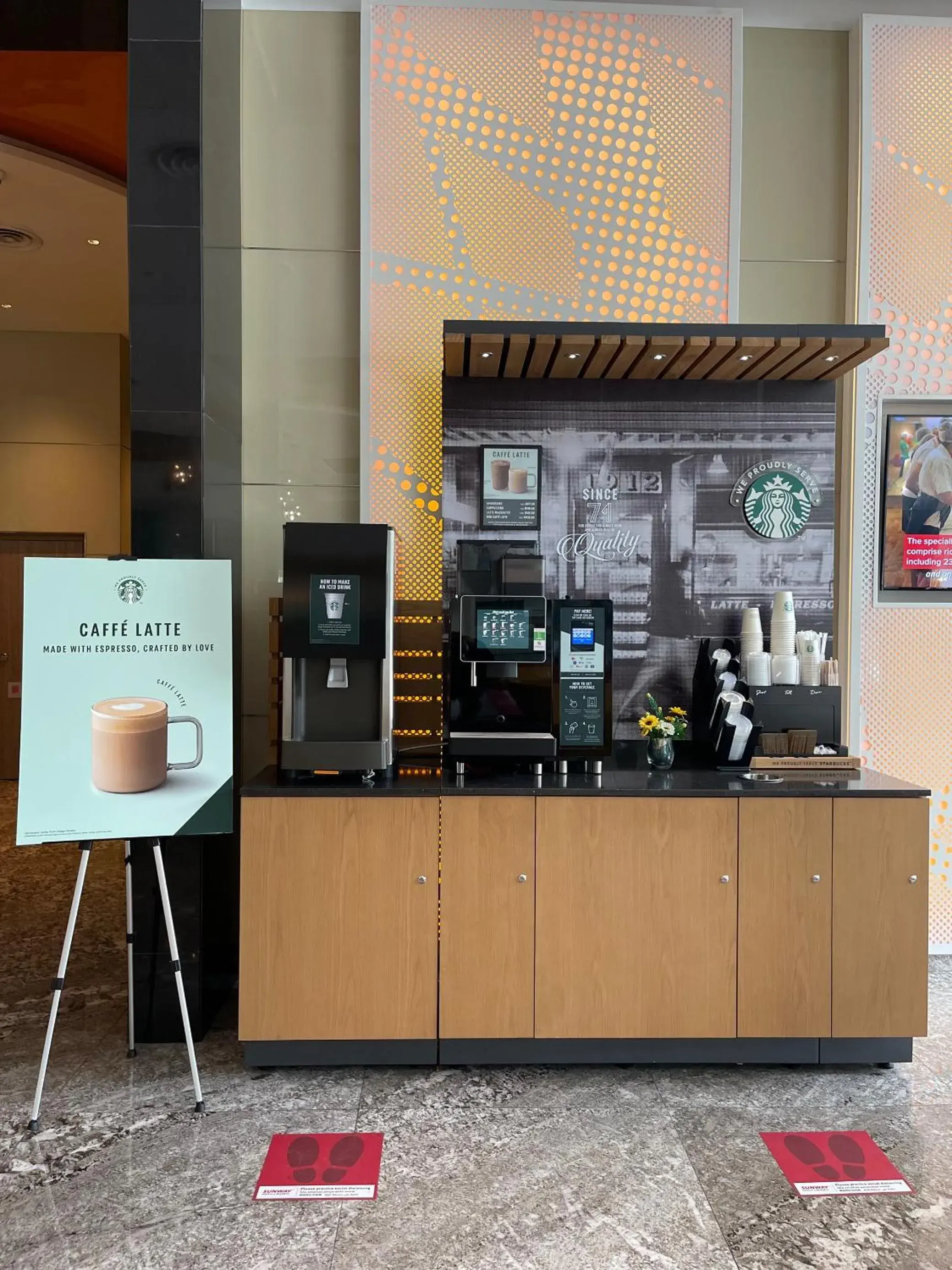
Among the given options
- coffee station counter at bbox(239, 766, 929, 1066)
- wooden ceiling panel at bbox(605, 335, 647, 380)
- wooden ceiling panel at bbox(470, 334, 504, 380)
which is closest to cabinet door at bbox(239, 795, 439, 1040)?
coffee station counter at bbox(239, 766, 929, 1066)

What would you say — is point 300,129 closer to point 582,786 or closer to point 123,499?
point 582,786

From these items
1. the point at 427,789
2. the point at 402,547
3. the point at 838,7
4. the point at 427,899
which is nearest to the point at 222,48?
the point at 402,547

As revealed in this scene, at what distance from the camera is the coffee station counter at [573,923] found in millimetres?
2871

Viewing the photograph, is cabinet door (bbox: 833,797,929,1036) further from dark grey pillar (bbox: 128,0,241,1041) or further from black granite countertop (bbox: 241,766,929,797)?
dark grey pillar (bbox: 128,0,241,1041)

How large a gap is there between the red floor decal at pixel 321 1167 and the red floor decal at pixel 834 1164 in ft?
3.73

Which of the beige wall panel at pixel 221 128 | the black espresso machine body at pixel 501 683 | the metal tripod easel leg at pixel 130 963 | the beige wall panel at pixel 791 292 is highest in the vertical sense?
the beige wall panel at pixel 221 128

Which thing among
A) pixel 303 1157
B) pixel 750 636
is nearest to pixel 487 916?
pixel 303 1157

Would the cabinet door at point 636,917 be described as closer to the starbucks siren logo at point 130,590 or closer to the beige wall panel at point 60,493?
the starbucks siren logo at point 130,590

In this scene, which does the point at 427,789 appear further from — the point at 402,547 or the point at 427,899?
the point at 402,547

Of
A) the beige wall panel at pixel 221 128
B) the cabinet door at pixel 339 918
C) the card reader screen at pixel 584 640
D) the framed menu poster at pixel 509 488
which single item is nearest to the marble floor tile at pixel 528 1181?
the cabinet door at pixel 339 918

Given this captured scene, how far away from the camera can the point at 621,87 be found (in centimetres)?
364

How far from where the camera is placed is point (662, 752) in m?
3.21

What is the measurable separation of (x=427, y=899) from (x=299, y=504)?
172 cm

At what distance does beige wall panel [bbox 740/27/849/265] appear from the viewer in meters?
3.70
